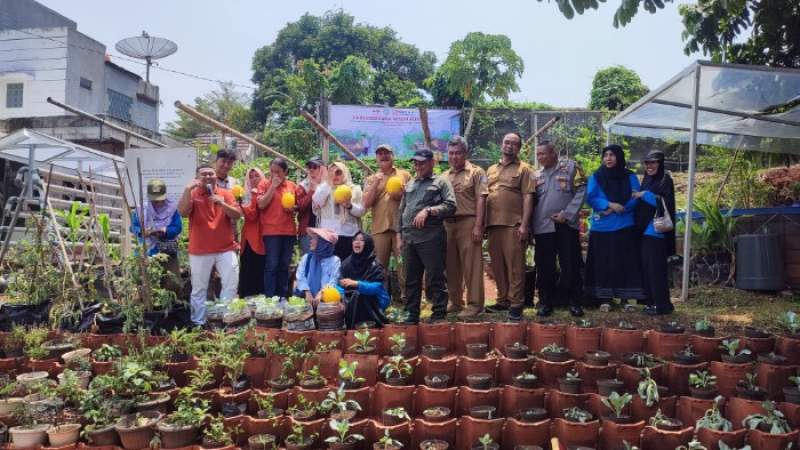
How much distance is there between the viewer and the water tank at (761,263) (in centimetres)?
574

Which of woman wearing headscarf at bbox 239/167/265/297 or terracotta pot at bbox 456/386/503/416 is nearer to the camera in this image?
terracotta pot at bbox 456/386/503/416

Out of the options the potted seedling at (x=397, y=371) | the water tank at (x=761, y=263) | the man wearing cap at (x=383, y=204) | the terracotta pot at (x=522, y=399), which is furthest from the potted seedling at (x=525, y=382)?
the water tank at (x=761, y=263)

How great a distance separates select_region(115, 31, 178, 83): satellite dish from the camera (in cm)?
1672

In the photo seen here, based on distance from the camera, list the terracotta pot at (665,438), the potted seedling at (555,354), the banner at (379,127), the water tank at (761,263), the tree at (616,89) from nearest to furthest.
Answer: the terracotta pot at (665,438) < the potted seedling at (555,354) < the water tank at (761,263) < the banner at (379,127) < the tree at (616,89)

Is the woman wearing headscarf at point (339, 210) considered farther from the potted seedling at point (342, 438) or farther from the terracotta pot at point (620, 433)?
the terracotta pot at point (620, 433)

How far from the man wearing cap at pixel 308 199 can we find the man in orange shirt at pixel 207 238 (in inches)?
26.4

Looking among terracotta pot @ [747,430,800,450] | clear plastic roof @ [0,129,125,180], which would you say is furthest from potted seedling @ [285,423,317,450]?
clear plastic roof @ [0,129,125,180]

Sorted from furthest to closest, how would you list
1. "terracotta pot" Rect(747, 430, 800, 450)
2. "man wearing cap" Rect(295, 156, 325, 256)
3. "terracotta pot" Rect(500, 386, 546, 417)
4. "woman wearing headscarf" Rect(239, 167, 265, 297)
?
"man wearing cap" Rect(295, 156, 325, 256), "woman wearing headscarf" Rect(239, 167, 265, 297), "terracotta pot" Rect(500, 386, 546, 417), "terracotta pot" Rect(747, 430, 800, 450)

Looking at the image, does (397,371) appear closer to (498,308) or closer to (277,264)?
(498,308)

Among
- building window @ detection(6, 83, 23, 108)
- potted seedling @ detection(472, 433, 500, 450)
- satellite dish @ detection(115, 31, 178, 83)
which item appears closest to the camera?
potted seedling @ detection(472, 433, 500, 450)

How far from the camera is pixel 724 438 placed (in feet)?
9.39

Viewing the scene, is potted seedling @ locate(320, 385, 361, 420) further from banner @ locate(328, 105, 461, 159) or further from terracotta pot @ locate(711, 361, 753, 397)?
banner @ locate(328, 105, 461, 159)

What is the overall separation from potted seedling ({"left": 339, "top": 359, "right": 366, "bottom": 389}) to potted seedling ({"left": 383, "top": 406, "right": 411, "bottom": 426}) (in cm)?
31

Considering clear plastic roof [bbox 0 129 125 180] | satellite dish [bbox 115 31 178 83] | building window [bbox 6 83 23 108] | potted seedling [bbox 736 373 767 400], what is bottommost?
potted seedling [bbox 736 373 767 400]
